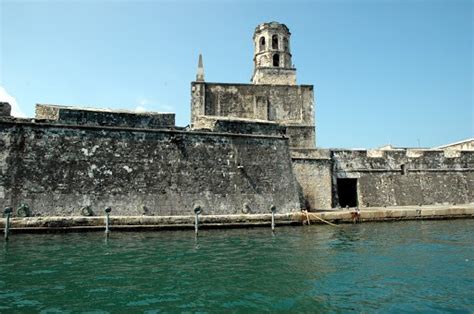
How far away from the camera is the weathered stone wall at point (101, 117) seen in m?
12.1

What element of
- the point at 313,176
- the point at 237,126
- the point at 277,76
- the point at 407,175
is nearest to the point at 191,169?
the point at 237,126

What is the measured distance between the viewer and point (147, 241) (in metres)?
9.91

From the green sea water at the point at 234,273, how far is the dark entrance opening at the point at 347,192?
770 cm

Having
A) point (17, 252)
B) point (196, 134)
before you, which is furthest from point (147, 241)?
point (196, 134)

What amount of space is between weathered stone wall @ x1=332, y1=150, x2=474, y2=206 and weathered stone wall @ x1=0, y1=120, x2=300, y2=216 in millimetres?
4885

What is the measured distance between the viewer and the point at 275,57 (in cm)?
2567

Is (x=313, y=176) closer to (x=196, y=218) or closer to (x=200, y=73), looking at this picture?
(x=196, y=218)

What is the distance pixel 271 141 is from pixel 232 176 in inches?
88.4

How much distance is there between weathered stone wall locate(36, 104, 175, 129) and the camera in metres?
12.1

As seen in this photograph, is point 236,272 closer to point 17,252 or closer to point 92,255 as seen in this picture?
point 92,255

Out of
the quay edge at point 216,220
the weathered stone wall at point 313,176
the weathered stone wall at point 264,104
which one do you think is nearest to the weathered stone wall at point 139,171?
the quay edge at point 216,220

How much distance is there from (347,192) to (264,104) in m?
7.87

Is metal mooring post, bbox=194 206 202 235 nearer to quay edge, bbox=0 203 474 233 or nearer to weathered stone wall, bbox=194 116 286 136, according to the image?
quay edge, bbox=0 203 474 233

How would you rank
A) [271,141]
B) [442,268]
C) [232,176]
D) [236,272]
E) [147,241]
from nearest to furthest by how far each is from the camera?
[236,272] → [442,268] → [147,241] → [232,176] → [271,141]
